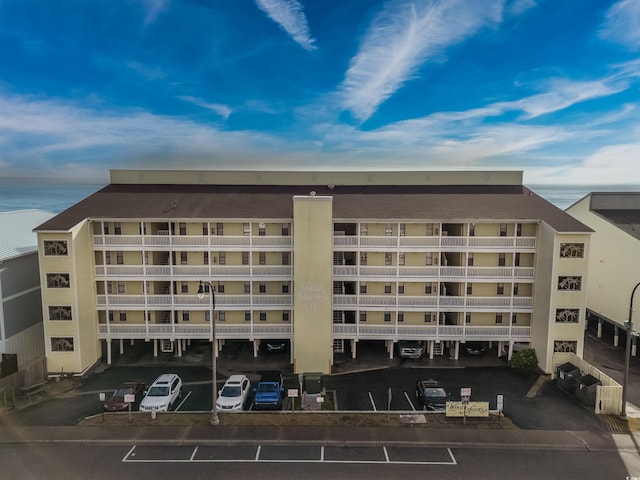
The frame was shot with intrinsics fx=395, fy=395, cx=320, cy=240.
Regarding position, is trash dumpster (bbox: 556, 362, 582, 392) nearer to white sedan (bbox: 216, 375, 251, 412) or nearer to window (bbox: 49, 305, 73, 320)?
white sedan (bbox: 216, 375, 251, 412)

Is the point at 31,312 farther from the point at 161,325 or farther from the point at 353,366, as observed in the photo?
the point at 353,366

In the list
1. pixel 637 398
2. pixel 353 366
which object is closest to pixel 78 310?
pixel 353 366

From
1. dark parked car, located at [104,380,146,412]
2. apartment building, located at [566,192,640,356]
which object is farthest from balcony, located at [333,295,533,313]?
dark parked car, located at [104,380,146,412]

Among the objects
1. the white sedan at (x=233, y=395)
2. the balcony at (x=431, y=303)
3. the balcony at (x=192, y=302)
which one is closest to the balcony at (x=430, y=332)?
the balcony at (x=431, y=303)

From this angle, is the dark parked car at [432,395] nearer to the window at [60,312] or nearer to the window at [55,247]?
the window at [60,312]

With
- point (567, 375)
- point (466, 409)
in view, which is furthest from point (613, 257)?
point (466, 409)
